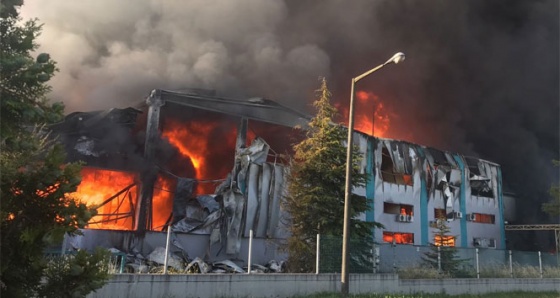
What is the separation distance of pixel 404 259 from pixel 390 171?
14802 millimetres

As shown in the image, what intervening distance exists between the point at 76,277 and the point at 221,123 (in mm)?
24190

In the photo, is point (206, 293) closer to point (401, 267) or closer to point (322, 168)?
point (322, 168)

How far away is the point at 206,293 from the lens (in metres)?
11.4

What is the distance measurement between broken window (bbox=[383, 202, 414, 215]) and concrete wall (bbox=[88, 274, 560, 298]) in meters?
13.1

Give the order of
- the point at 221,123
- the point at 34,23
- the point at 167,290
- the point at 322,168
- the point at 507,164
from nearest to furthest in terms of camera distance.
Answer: the point at 34,23
the point at 167,290
the point at 322,168
the point at 221,123
the point at 507,164

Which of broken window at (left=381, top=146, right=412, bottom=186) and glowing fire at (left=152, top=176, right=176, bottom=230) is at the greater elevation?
broken window at (left=381, top=146, right=412, bottom=186)

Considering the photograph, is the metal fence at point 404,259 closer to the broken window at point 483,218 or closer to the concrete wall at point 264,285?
the concrete wall at point 264,285

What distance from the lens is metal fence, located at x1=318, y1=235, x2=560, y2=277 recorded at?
14367 mm

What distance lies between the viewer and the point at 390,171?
104 feet

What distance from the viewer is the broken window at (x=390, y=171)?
102 feet

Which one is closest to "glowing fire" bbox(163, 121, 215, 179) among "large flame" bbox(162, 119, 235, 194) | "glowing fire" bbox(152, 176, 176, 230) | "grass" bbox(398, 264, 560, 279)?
"large flame" bbox(162, 119, 235, 194)

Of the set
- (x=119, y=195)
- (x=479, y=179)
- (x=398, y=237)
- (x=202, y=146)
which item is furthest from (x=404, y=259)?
(x=479, y=179)

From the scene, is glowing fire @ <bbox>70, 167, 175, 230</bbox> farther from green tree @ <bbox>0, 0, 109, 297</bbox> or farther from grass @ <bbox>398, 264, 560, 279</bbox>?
green tree @ <bbox>0, 0, 109, 297</bbox>

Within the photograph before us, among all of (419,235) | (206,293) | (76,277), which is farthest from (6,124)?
(419,235)
